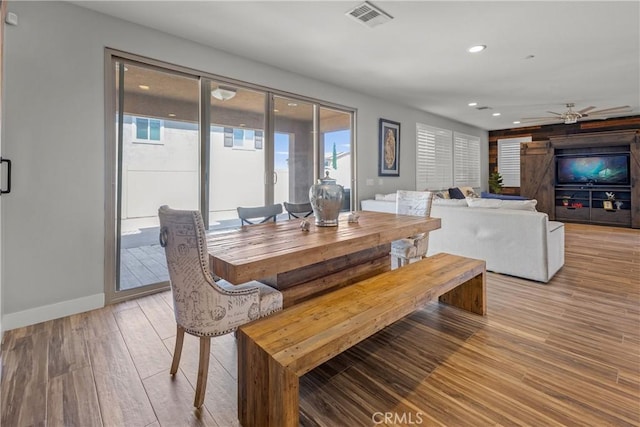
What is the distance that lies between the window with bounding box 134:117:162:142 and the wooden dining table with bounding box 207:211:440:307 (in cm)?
159

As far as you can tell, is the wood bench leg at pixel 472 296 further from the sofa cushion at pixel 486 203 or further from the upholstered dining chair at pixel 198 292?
the upholstered dining chair at pixel 198 292

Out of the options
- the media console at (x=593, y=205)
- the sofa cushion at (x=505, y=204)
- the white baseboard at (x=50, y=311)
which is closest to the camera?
the white baseboard at (x=50, y=311)

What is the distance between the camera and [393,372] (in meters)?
1.84

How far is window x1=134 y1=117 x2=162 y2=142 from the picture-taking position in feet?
9.93

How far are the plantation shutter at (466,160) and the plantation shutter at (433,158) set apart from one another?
0.99 ft

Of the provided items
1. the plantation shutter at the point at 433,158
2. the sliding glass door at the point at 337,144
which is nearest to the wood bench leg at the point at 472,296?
the sliding glass door at the point at 337,144

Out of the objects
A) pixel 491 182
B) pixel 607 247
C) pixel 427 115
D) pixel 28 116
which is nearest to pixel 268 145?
pixel 28 116

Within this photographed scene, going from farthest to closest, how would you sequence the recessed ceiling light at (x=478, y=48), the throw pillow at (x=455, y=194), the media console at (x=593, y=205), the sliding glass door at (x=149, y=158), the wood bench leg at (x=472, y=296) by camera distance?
the media console at (x=593, y=205), the throw pillow at (x=455, y=194), the recessed ceiling light at (x=478, y=48), the sliding glass door at (x=149, y=158), the wood bench leg at (x=472, y=296)

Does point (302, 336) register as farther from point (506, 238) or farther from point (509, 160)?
point (509, 160)

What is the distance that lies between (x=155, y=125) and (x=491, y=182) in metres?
8.96

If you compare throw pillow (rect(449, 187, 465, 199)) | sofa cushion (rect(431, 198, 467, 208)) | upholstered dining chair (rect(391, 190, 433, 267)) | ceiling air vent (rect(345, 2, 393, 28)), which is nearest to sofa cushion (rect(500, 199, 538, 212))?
sofa cushion (rect(431, 198, 467, 208))

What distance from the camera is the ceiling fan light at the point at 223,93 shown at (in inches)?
139

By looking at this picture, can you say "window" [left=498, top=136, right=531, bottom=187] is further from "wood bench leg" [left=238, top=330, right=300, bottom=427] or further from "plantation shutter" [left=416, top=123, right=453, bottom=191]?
"wood bench leg" [left=238, top=330, right=300, bottom=427]

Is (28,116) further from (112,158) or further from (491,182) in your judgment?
(491,182)
